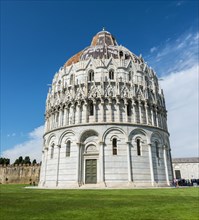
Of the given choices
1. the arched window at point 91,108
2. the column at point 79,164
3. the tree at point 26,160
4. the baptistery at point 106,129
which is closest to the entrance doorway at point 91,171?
the baptistery at point 106,129

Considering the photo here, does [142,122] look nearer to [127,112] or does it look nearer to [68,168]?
[127,112]

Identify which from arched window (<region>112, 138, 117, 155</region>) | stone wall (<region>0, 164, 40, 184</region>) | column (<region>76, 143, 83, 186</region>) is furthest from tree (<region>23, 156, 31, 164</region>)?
arched window (<region>112, 138, 117, 155</region>)

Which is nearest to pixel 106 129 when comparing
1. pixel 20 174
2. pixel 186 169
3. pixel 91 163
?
pixel 91 163

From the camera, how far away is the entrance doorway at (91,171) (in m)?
29.4

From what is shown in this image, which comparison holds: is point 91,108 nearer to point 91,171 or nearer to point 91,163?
Result: point 91,163

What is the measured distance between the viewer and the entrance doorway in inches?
1157

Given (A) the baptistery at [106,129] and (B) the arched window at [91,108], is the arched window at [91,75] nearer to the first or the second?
(A) the baptistery at [106,129]

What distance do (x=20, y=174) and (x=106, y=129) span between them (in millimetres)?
42043

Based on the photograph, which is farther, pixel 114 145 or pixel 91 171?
pixel 114 145

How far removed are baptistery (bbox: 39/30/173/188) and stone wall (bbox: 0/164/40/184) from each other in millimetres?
28627

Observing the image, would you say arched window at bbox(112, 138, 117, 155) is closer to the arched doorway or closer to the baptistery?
the baptistery

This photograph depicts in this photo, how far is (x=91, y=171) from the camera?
29.7m

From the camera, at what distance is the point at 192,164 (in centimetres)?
7650

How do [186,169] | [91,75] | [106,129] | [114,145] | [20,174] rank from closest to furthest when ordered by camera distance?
1. [114,145]
2. [106,129]
3. [91,75]
4. [20,174]
5. [186,169]
